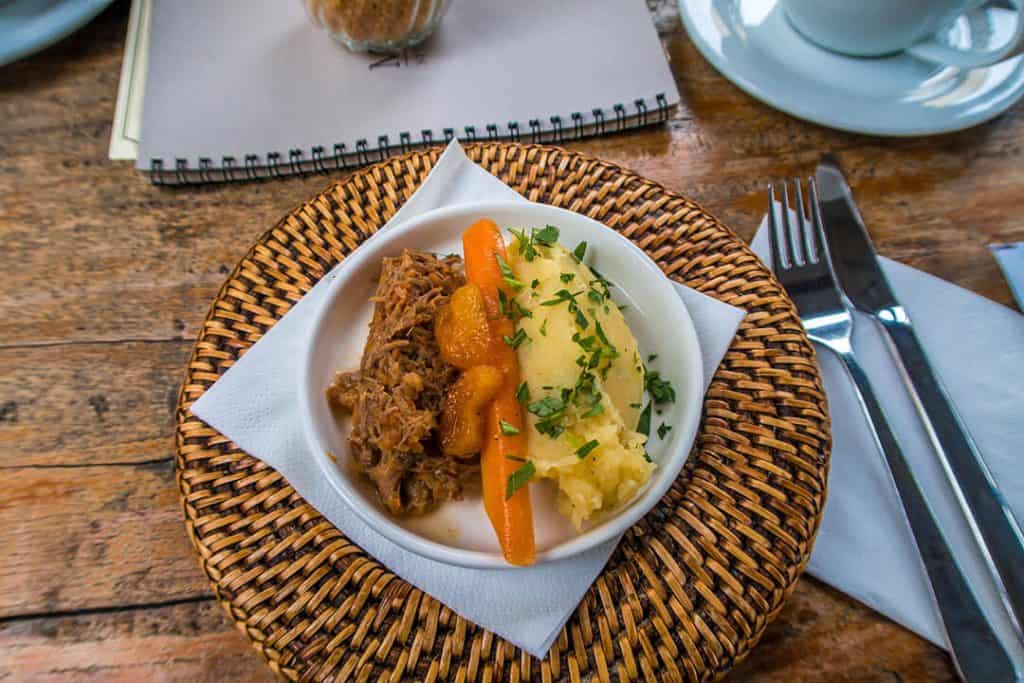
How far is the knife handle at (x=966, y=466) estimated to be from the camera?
1246mm

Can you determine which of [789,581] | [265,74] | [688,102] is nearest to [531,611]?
[789,581]

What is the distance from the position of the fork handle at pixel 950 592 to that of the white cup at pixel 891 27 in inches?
42.7

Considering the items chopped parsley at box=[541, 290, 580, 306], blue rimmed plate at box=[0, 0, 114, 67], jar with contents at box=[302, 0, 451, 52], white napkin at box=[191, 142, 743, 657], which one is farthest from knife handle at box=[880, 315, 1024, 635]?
blue rimmed plate at box=[0, 0, 114, 67]

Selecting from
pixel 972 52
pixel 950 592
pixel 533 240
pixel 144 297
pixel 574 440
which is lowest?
pixel 950 592

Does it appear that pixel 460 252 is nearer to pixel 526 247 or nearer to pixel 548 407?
pixel 526 247

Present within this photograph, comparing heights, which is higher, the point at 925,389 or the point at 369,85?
the point at 369,85

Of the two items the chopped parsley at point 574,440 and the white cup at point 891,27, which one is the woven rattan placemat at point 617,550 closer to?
the chopped parsley at point 574,440

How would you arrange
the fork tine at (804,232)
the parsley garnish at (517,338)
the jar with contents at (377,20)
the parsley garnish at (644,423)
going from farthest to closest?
the jar with contents at (377,20), the fork tine at (804,232), the parsley garnish at (644,423), the parsley garnish at (517,338)

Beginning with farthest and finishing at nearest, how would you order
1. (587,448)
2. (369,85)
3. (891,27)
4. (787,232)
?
1. (369,85)
2. (891,27)
3. (787,232)
4. (587,448)

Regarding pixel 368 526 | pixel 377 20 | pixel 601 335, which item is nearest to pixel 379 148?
pixel 377 20

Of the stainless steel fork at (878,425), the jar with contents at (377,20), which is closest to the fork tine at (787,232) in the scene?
the stainless steel fork at (878,425)

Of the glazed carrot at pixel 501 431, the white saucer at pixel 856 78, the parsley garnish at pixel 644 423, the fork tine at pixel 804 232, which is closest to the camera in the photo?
the glazed carrot at pixel 501 431

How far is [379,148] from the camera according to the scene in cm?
198

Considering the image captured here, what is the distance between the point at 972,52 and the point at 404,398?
177 cm
